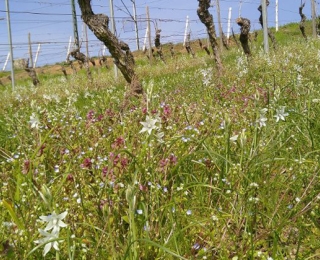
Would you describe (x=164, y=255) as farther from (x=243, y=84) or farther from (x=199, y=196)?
(x=243, y=84)

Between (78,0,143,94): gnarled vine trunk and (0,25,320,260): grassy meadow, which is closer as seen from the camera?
(0,25,320,260): grassy meadow

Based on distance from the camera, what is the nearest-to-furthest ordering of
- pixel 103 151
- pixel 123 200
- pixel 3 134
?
pixel 123 200
pixel 103 151
pixel 3 134

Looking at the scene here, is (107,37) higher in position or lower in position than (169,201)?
higher

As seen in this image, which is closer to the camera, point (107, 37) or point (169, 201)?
point (169, 201)

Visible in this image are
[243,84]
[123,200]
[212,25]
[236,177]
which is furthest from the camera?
[212,25]

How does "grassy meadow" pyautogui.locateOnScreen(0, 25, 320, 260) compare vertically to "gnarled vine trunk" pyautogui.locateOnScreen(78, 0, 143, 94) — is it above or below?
below

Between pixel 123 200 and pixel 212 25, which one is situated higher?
pixel 212 25

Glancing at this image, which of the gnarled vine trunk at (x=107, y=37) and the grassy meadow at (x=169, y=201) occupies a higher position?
the gnarled vine trunk at (x=107, y=37)

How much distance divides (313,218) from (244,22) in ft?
40.6

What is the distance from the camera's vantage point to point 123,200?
175 cm

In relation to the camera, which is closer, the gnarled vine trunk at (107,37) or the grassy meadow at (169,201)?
the grassy meadow at (169,201)

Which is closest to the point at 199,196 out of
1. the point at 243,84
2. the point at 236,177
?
the point at 236,177

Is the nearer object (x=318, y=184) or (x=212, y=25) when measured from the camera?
(x=318, y=184)

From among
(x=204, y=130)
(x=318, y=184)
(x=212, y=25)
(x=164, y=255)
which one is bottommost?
(x=164, y=255)
